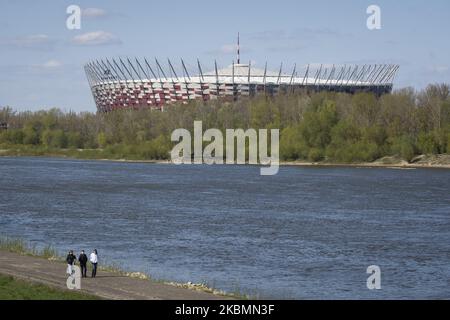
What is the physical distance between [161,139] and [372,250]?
212 feet

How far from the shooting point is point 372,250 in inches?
1021

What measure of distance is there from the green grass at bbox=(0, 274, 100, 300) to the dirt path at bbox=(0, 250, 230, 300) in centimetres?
29

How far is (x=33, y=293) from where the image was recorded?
15.7 metres

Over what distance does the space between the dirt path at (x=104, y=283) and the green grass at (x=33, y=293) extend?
0.95 ft

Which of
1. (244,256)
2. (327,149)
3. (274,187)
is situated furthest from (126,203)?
(327,149)

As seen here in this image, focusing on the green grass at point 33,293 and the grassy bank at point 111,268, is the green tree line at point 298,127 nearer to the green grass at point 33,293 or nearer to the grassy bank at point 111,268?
the grassy bank at point 111,268

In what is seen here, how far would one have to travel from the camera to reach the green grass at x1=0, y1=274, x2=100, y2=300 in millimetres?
15409
